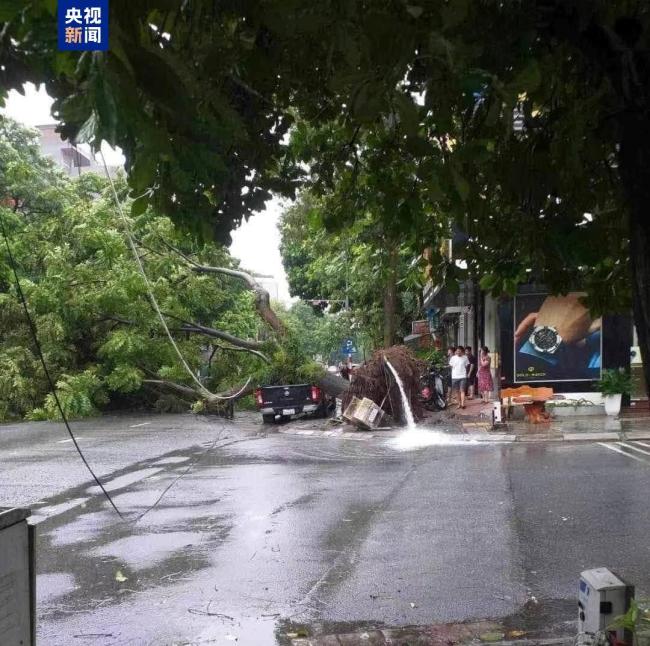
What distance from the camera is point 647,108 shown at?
3.58 metres

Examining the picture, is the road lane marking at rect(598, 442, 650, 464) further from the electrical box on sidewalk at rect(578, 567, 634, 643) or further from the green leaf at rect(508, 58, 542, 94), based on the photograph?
the green leaf at rect(508, 58, 542, 94)

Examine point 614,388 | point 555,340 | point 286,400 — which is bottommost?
point 286,400

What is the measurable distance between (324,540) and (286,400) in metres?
14.3

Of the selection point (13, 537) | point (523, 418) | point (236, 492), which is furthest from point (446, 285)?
point (523, 418)

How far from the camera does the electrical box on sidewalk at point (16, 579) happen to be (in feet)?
10.0

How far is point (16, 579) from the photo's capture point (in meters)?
3.12

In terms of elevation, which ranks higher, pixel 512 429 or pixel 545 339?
pixel 545 339

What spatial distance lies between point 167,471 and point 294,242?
540 inches

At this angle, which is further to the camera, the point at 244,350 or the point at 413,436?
the point at 244,350

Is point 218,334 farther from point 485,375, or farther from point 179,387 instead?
point 485,375

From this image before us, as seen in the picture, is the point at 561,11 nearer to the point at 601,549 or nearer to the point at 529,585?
the point at 529,585

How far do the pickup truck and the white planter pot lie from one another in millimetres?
7865

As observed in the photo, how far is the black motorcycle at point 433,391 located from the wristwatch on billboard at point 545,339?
9.68 feet

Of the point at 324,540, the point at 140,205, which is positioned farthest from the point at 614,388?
the point at 140,205
